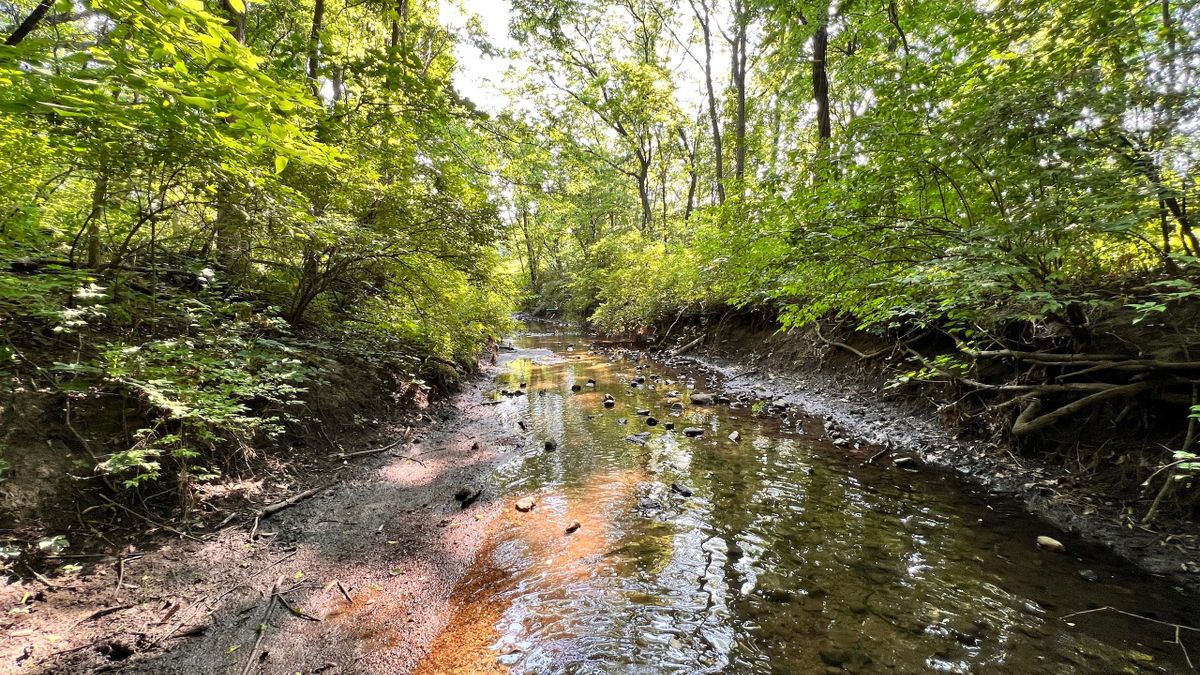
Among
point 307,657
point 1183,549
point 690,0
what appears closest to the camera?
point 307,657

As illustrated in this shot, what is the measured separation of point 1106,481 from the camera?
497cm

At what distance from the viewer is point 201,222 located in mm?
5863

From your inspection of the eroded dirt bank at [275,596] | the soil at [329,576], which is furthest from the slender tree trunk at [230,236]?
the eroded dirt bank at [275,596]

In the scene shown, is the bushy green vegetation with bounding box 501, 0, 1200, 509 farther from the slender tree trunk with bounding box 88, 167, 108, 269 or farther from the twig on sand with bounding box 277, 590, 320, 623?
the twig on sand with bounding box 277, 590, 320, 623

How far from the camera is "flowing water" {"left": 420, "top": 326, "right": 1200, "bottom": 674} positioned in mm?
3248

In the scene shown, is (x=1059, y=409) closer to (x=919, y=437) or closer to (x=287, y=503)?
(x=919, y=437)

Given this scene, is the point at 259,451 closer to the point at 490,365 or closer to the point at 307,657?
the point at 307,657

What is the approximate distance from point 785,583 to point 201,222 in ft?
26.5

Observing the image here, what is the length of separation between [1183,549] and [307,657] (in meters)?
7.36

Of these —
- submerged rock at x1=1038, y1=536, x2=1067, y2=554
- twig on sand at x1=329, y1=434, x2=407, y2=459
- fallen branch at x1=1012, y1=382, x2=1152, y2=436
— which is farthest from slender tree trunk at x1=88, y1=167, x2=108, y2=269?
fallen branch at x1=1012, y1=382, x2=1152, y2=436

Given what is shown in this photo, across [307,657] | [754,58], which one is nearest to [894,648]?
[307,657]

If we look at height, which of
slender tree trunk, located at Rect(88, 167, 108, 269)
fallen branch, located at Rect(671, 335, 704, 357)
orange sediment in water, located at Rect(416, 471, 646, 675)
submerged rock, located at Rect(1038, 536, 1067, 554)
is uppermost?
slender tree trunk, located at Rect(88, 167, 108, 269)

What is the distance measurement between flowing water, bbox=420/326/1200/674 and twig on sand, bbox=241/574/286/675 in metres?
1.16

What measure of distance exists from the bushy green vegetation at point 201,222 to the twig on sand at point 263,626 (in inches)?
54.7
